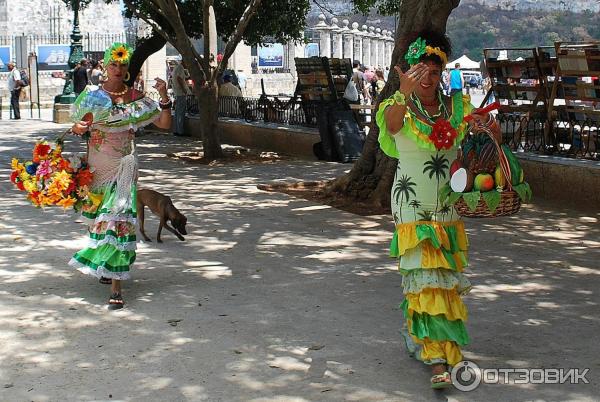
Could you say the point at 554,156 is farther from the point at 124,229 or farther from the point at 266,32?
the point at 266,32

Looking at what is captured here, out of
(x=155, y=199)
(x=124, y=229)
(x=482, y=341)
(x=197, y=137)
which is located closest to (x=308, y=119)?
(x=197, y=137)

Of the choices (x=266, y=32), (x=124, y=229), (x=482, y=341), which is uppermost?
(x=266, y=32)

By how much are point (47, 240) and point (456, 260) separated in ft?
17.6

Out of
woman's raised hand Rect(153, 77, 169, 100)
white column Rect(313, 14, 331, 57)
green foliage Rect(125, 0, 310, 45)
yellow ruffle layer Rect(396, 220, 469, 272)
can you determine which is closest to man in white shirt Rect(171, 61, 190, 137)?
green foliage Rect(125, 0, 310, 45)

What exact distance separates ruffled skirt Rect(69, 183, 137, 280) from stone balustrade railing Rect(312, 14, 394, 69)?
150 feet

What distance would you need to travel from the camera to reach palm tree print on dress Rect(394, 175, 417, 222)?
5.64 m

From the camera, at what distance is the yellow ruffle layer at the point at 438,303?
5492 mm

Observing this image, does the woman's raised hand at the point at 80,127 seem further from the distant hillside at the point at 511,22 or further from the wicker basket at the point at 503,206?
the distant hillside at the point at 511,22

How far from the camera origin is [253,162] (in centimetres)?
1730

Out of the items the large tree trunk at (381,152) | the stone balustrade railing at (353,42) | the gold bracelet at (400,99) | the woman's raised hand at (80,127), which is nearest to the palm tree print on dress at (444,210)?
the gold bracelet at (400,99)

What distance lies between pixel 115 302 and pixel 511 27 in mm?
105920

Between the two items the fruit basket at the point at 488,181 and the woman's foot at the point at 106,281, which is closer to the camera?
the fruit basket at the point at 488,181

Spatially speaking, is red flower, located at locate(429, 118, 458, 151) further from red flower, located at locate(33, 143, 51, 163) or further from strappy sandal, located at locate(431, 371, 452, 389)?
red flower, located at locate(33, 143, 51, 163)

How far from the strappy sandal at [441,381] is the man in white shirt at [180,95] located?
17.4 meters
